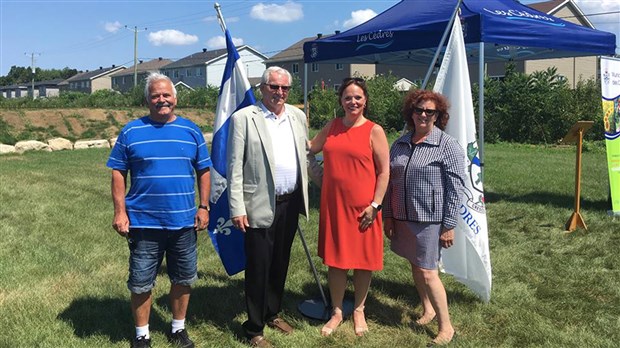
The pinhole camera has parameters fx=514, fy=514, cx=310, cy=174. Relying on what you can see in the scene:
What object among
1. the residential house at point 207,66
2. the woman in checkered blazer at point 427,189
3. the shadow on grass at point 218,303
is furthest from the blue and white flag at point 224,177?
the residential house at point 207,66

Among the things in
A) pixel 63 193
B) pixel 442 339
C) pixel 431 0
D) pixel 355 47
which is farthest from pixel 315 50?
pixel 442 339

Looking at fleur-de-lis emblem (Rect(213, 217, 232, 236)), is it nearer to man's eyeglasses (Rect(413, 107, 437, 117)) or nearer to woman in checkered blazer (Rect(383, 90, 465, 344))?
woman in checkered blazer (Rect(383, 90, 465, 344))

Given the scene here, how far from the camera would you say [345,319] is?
12.9ft

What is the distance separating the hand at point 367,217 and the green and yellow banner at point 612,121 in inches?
187

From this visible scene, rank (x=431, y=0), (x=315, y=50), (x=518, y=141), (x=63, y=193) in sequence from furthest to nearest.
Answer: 1. (x=518, y=141)
2. (x=63, y=193)
3. (x=315, y=50)
4. (x=431, y=0)

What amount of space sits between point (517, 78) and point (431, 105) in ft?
53.6

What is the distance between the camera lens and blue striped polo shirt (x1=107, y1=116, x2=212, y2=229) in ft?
9.86

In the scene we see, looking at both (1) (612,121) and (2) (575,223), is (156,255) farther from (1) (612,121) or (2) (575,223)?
(1) (612,121)

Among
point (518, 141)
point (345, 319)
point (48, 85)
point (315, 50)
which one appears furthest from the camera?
point (48, 85)

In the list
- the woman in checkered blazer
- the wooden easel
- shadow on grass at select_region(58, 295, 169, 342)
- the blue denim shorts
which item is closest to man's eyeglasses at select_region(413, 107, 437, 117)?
the woman in checkered blazer

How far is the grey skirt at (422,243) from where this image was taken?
3375mm

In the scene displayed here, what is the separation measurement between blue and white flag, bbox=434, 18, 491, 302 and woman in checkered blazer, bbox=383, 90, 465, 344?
2.11ft

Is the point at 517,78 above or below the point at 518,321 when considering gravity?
above

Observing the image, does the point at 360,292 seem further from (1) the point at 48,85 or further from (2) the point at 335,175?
(1) the point at 48,85
